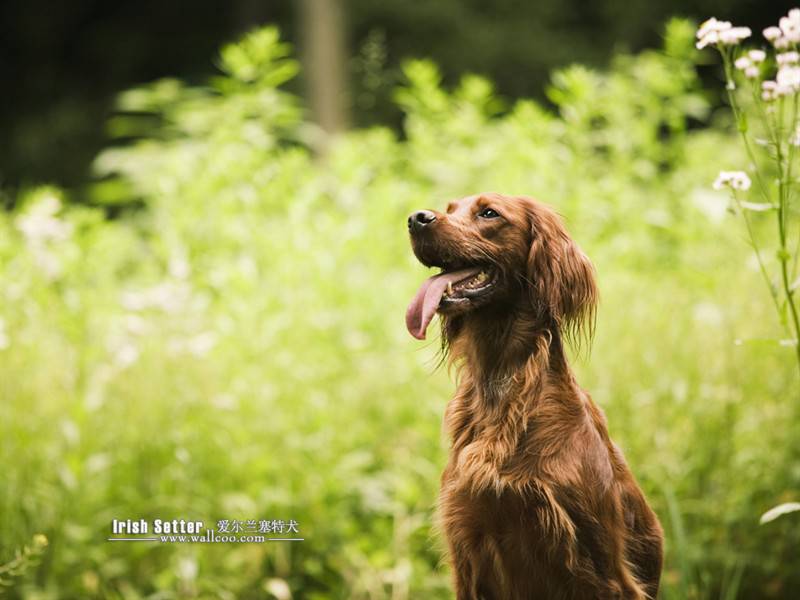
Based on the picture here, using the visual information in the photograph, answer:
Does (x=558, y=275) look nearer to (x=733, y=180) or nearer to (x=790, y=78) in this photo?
(x=733, y=180)

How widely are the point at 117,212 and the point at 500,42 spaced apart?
5.93 meters

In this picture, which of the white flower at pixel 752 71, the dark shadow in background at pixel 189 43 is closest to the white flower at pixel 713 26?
the white flower at pixel 752 71

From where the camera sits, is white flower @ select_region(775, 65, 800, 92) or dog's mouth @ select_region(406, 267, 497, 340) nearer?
dog's mouth @ select_region(406, 267, 497, 340)

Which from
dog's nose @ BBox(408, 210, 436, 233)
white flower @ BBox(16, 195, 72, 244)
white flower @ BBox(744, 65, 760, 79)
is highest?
white flower @ BBox(16, 195, 72, 244)

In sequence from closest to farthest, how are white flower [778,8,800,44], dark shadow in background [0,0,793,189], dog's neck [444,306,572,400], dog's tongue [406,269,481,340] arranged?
dog's tongue [406,269,481,340] → dog's neck [444,306,572,400] → white flower [778,8,800,44] → dark shadow in background [0,0,793,189]

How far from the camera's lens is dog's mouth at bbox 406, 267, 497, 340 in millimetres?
1861

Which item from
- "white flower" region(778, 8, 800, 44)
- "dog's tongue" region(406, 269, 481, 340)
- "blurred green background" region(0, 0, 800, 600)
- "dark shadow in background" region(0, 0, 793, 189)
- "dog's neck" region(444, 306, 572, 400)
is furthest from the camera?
"dark shadow in background" region(0, 0, 793, 189)

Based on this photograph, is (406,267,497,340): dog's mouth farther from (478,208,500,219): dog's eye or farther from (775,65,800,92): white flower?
(775,65,800,92): white flower

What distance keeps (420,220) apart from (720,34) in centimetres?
87

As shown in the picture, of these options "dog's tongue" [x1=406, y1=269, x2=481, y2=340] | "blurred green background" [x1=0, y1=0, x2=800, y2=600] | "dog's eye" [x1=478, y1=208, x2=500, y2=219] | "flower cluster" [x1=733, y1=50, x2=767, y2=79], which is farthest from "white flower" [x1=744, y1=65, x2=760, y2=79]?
"blurred green background" [x1=0, y1=0, x2=800, y2=600]

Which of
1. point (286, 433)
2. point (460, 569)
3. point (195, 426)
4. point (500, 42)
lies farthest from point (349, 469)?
point (500, 42)

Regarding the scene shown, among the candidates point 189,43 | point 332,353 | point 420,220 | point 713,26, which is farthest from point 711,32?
point 189,43

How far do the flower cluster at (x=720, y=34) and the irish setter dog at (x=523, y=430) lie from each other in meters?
0.57

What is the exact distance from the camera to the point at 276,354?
4555mm
